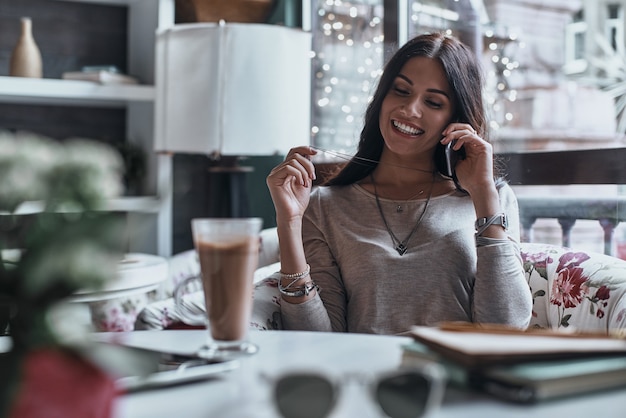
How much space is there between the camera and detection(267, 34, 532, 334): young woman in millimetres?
1519

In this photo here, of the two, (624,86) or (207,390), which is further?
(624,86)

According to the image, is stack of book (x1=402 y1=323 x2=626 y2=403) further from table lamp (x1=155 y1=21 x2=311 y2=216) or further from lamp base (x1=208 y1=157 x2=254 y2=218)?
lamp base (x1=208 y1=157 x2=254 y2=218)

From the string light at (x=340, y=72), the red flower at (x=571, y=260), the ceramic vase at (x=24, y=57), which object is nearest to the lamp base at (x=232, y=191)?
the string light at (x=340, y=72)

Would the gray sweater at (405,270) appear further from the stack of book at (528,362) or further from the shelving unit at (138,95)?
the shelving unit at (138,95)

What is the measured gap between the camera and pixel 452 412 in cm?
72

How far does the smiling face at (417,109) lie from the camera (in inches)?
66.4

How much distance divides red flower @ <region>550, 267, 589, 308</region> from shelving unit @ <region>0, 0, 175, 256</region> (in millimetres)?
1577

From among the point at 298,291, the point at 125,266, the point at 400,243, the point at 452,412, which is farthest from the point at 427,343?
the point at 125,266

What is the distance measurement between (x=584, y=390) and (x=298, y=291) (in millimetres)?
795

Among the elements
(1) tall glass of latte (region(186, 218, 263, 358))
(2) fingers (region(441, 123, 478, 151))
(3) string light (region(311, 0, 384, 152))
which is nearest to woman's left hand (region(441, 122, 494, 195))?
(2) fingers (region(441, 123, 478, 151))

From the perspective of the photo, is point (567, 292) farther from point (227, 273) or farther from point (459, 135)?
point (227, 273)

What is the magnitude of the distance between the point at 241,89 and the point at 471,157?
110 centimetres

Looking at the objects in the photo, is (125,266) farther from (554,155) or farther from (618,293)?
(618,293)

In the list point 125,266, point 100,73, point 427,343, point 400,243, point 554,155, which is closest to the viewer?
point 427,343
